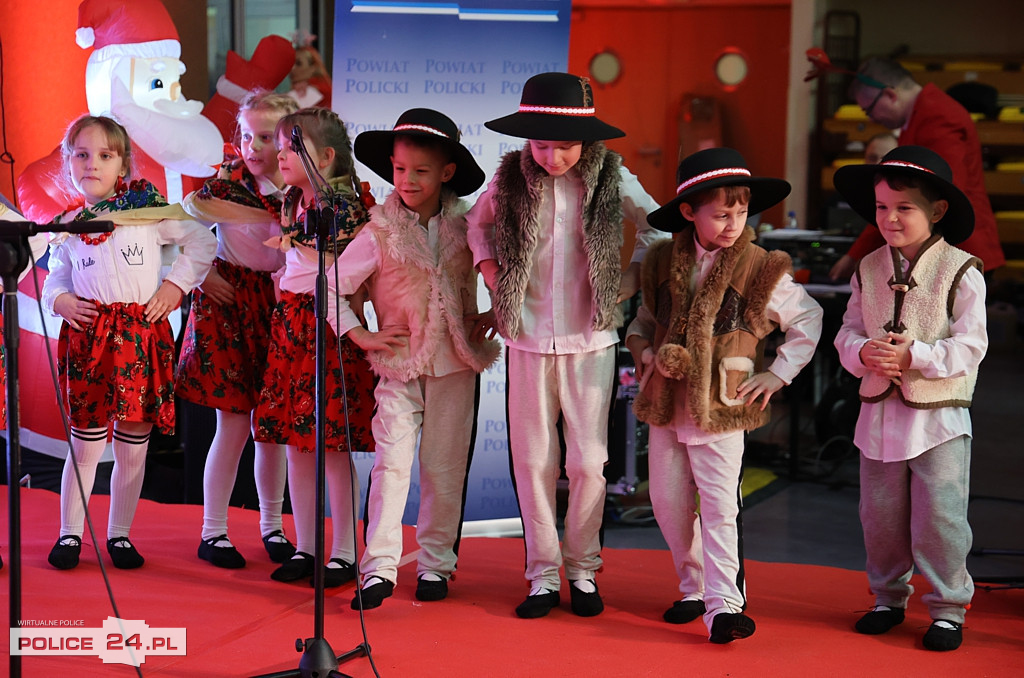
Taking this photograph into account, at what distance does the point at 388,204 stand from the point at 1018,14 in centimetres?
860

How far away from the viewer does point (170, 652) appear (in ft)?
8.43

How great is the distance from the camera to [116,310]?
314 cm

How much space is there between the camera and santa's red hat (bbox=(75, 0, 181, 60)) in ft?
12.7

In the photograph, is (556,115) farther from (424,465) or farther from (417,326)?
(424,465)

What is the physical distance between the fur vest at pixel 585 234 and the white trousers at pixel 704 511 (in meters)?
0.39

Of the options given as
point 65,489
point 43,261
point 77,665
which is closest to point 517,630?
point 77,665

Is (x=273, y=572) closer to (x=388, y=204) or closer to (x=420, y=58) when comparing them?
(x=388, y=204)

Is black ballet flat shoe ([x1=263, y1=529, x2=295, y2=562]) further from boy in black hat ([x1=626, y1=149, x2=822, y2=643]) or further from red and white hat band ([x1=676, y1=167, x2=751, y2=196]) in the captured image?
red and white hat band ([x1=676, y1=167, x2=751, y2=196])

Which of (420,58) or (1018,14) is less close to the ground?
(1018,14)

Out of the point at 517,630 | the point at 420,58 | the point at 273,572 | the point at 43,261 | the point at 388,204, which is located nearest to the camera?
the point at 517,630

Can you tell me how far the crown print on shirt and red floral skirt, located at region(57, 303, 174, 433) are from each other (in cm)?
12

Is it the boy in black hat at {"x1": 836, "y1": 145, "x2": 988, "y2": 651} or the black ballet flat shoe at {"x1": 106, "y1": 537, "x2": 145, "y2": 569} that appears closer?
the boy in black hat at {"x1": 836, "y1": 145, "x2": 988, "y2": 651}

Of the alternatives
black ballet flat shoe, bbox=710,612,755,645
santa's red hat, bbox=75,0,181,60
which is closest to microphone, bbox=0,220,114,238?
black ballet flat shoe, bbox=710,612,755,645

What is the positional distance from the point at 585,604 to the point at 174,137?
93.3 inches
